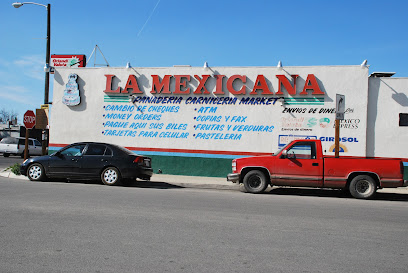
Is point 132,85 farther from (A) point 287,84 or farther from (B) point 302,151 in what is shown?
(B) point 302,151

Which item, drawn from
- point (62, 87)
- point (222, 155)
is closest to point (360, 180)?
point (222, 155)

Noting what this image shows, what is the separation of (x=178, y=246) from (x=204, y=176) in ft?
37.6

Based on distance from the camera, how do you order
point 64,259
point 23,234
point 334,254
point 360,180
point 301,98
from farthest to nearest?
1. point 301,98
2. point 360,180
3. point 23,234
4. point 334,254
5. point 64,259

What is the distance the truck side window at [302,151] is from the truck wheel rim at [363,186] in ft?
5.20

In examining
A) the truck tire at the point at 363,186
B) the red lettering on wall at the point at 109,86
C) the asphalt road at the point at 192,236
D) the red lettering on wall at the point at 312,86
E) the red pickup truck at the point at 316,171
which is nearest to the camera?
the asphalt road at the point at 192,236

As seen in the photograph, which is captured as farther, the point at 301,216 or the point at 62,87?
the point at 62,87

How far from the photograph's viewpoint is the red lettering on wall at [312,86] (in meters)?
15.8

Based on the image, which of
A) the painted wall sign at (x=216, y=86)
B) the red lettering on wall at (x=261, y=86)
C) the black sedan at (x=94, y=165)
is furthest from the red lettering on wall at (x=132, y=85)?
the red lettering on wall at (x=261, y=86)

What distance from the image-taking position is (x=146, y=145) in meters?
17.5

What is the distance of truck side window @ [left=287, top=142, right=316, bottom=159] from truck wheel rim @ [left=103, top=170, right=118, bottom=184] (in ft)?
19.0

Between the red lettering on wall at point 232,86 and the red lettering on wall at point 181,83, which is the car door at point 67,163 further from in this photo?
the red lettering on wall at point 232,86

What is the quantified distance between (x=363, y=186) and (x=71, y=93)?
44.9 feet

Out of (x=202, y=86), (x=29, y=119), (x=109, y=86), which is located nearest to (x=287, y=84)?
(x=202, y=86)

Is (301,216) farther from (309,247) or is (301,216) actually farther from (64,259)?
(64,259)
